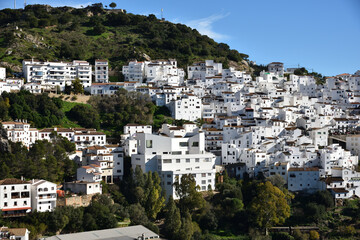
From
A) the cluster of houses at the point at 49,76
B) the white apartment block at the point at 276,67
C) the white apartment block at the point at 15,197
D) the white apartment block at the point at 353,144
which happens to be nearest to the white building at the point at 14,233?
the white apartment block at the point at 15,197

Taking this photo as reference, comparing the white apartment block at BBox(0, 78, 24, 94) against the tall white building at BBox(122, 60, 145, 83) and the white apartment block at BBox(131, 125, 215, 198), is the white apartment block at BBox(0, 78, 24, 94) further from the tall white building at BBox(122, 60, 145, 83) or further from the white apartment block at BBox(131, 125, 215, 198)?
the white apartment block at BBox(131, 125, 215, 198)

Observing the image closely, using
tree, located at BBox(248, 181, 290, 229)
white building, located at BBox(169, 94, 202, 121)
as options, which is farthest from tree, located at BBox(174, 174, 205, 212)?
white building, located at BBox(169, 94, 202, 121)

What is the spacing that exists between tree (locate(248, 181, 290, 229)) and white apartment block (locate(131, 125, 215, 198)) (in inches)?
148

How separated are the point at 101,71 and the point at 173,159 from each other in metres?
20.3

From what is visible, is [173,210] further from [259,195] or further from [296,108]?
[296,108]

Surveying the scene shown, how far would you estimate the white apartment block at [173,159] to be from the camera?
118 ft

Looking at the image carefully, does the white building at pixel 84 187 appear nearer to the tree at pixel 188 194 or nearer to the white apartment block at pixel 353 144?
the tree at pixel 188 194

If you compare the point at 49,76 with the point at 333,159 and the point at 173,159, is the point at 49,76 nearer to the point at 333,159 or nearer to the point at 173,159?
the point at 173,159

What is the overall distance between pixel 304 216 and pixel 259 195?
13.1 feet

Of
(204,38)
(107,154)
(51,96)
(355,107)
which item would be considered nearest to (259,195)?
(107,154)

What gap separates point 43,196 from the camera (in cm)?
2972

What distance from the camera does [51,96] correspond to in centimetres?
4641

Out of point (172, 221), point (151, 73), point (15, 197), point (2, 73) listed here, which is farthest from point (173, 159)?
point (151, 73)

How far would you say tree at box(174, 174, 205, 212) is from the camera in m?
33.5
